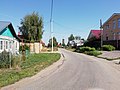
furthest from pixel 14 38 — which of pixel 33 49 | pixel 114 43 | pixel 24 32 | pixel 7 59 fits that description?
pixel 24 32

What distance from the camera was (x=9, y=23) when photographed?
26.5 meters

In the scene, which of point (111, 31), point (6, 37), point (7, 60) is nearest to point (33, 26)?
point (111, 31)

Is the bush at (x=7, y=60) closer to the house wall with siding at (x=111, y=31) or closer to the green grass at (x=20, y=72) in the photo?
the green grass at (x=20, y=72)

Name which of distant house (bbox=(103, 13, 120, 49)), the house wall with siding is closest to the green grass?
distant house (bbox=(103, 13, 120, 49))

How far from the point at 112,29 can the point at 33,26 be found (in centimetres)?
1894

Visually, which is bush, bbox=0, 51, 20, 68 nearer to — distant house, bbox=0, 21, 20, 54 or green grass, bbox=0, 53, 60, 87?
green grass, bbox=0, 53, 60, 87

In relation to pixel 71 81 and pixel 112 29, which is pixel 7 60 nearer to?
pixel 71 81

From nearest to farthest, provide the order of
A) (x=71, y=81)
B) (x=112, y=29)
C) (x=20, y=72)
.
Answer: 1. (x=71, y=81)
2. (x=20, y=72)
3. (x=112, y=29)

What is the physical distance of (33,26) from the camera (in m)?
58.0

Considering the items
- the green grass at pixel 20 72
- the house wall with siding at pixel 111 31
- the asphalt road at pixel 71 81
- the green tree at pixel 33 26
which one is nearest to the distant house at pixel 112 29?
the house wall with siding at pixel 111 31

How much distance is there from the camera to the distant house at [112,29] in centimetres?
5319

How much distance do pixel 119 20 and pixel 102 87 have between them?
4631 centimetres

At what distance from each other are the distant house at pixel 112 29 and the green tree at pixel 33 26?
51.9ft

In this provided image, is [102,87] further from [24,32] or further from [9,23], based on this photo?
[24,32]
